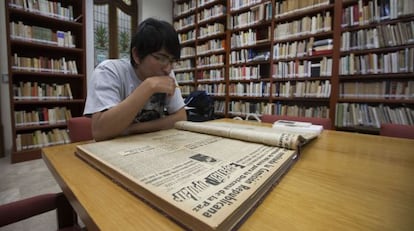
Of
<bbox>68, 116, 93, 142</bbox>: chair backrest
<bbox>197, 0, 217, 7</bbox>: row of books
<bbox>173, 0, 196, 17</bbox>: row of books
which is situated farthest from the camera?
<bbox>173, 0, 196, 17</bbox>: row of books

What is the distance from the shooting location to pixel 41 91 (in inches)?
101

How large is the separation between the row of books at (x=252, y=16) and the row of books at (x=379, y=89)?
1.42 metres

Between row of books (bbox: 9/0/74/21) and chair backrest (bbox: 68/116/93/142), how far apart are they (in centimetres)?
236

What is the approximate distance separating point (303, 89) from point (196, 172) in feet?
8.79

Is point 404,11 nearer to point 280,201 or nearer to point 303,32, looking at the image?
point 303,32

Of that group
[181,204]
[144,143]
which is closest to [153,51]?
[144,143]

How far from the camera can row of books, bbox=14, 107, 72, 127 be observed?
7.96 feet

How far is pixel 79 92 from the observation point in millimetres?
3014

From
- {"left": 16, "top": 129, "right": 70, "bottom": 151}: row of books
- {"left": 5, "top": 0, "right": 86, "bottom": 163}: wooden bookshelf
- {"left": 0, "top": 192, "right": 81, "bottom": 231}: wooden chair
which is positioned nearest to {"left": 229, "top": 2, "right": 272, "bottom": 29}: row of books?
{"left": 5, "top": 0, "right": 86, "bottom": 163}: wooden bookshelf

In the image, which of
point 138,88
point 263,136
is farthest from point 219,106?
point 263,136

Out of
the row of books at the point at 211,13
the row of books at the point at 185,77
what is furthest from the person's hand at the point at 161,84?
the row of books at the point at 185,77

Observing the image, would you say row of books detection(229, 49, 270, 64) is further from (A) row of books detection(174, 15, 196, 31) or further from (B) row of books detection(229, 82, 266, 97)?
(A) row of books detection(174, 15, 196, 31)

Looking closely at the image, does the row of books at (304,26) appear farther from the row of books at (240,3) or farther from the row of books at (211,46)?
the row of books at (211,46)

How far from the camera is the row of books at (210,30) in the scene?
11.9 feet
